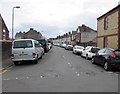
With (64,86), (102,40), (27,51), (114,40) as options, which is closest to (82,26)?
(102,40)

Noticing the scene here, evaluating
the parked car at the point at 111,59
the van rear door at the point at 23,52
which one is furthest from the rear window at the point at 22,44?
the parked car at the point at 111,59

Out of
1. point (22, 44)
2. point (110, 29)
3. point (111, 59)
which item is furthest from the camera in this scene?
point (110, 29)

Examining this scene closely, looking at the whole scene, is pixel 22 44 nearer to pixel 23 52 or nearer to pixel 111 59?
pixel 23 52

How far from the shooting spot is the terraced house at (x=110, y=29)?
29.9 m

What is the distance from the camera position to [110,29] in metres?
33.0

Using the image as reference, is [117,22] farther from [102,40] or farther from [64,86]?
[64,86]

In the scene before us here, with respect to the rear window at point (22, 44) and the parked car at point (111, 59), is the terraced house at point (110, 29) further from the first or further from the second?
the rear window at point (22, 44)

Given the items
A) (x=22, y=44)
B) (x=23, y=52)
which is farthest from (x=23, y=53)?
(x=22, y=44)

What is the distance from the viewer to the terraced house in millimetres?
29922

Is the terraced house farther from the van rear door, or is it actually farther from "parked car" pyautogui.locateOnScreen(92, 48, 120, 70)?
the van rear door

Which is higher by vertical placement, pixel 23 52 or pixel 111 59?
pixel 23 52

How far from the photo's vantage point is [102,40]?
122 feet

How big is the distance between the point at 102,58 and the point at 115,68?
153 centimetres

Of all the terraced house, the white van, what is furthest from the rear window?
the terraced house
